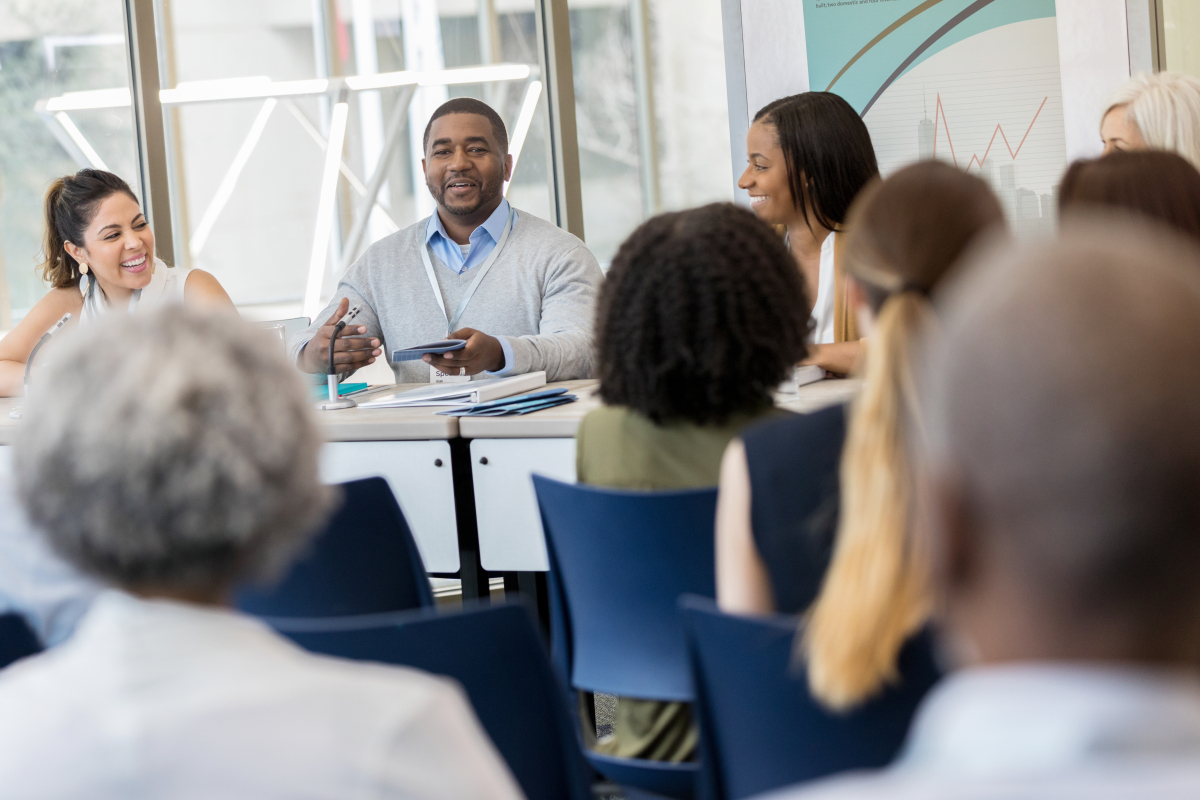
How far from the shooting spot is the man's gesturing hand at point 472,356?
2.75m

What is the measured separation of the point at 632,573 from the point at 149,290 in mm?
2323

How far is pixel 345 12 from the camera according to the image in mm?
5625

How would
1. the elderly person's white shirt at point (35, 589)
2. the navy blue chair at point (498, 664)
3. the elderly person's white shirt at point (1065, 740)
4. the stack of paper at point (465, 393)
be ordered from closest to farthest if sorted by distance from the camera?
the elderly person's white shirt at point (1065, 740) → the navy blue chair at point (498, 664) → the elderly person's white shirt at point (35, 589) → the stack of paper at point (465, 393)

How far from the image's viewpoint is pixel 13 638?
127 centimetres

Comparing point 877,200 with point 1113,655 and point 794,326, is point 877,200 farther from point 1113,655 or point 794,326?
point 1113,655

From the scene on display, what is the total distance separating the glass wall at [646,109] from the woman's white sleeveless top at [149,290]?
2.59 metres

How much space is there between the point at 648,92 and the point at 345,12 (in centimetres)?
161

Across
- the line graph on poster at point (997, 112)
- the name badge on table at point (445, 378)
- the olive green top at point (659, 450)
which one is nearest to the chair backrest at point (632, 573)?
the olive green top at point (659, 450)

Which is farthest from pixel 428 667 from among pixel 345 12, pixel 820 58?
pixel 345 12

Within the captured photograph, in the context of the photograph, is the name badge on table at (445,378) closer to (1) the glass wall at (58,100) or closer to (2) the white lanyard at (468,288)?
(2) the white lanyard at (468,288)

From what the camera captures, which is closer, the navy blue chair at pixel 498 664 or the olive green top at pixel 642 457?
the navy blue chair at pixel 498 664

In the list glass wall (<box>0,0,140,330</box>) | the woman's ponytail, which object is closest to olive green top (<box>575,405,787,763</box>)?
the woman's ponytail

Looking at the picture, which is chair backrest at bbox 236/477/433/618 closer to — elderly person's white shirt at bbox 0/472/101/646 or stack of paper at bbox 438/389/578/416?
elderly person's white shirt at bbox 0/472/101/646

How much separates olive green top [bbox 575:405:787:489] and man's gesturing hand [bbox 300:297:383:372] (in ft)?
4.21
